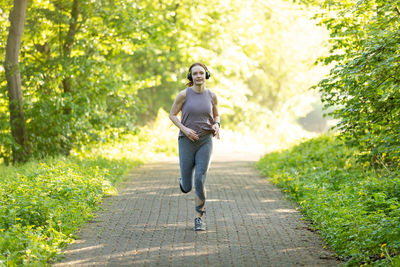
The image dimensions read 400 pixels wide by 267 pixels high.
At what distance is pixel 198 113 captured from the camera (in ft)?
26.8

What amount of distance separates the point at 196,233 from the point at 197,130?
4.77 feet

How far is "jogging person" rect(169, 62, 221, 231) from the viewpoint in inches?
320

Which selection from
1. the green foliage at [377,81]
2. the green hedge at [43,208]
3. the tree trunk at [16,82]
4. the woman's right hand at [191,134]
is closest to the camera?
the green hedge at [43,208]

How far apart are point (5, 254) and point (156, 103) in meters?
29.2

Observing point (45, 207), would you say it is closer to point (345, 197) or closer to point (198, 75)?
point (198, 75)

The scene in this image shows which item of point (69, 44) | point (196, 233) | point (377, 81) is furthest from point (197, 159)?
point (69, 44)

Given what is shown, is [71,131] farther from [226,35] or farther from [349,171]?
[226,35]

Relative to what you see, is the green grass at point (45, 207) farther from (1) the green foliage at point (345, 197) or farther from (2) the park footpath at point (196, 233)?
(1) the green foliage at point (345, 197)

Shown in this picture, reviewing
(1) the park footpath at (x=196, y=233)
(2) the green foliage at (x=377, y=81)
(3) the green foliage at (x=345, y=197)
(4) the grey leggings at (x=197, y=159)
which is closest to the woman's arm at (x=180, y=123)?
(4) the grey leggings at (x=197, y=159)

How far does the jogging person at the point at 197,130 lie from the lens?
26.7ft

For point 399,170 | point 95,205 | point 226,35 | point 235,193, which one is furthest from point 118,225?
point 226,35

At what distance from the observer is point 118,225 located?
337 inches

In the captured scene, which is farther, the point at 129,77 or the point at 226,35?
the point at 226,35

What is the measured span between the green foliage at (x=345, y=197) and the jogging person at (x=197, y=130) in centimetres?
183
